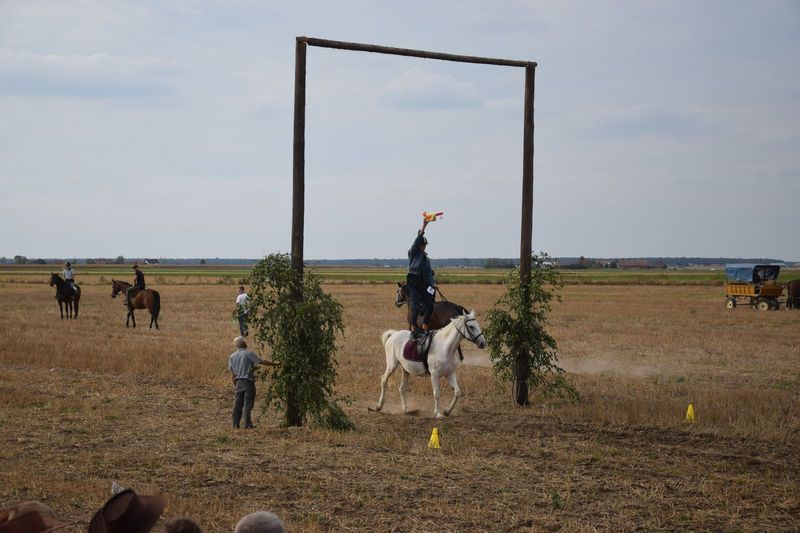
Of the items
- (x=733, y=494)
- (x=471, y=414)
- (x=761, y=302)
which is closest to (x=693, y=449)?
(x=733, y=494)

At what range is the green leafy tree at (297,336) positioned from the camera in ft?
44.8

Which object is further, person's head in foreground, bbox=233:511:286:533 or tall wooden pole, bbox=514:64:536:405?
tall wooden pole, bbox=514:64:536:405

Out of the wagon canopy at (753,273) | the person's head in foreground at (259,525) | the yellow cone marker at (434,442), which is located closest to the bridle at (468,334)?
the yellow cone marker at (434,442)

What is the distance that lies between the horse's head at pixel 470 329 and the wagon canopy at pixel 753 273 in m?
36.7

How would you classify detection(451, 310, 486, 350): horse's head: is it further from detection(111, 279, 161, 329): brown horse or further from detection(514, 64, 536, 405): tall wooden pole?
detection(111, 279, 161, 329): brown horse

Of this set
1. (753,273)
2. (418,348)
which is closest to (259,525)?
(418,348)

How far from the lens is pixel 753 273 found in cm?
4659

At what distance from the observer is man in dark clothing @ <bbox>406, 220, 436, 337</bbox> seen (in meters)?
15.5

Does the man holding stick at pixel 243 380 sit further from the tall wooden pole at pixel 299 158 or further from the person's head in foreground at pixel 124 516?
the person's head in foreground at pixel 124 516

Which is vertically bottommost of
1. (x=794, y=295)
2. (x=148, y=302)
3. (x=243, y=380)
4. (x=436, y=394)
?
(x=436, y=394)

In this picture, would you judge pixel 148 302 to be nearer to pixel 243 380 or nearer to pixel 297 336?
pixel 243 380

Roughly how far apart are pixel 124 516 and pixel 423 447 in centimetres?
897

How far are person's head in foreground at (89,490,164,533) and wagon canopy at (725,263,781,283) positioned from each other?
158 feet

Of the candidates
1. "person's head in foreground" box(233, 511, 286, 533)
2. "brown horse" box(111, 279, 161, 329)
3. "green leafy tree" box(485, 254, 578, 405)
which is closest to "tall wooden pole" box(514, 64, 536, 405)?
"green leafy tree" box(485, 254, 578, 405)
